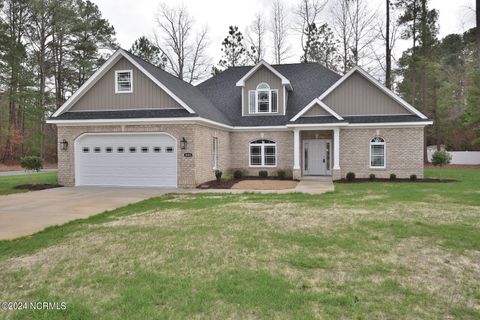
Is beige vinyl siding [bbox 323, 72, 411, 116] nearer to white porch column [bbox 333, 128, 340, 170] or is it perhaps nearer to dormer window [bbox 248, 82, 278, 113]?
white porch column [bbox 333, 128, 340, 170]

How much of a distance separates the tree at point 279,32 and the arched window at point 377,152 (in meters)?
17.3

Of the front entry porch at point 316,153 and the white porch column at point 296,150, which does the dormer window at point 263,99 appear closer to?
the front entry porch at point 316,153

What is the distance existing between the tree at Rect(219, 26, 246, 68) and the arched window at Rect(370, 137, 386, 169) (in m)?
19.8

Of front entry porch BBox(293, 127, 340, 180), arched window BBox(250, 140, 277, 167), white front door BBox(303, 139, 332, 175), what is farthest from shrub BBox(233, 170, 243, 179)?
white front door BBox(303, 139, 332, 175)

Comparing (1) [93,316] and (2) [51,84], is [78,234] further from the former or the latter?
(2) [51,84]

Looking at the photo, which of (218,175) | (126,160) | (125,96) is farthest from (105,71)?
(218,175)

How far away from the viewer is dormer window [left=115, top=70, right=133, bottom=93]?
16.5 metres

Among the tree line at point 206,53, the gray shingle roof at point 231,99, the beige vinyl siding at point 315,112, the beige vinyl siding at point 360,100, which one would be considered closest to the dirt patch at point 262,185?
the gray shingle roof at point 231,99

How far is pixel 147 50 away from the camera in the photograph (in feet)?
117

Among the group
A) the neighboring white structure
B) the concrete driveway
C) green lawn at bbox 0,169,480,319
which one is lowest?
green lawn at bbox 0,169,480,319

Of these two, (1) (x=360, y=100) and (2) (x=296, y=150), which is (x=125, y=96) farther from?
(1) (x=360, y=100)

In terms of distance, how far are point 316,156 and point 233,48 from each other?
19.2 m

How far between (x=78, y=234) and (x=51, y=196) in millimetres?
6873

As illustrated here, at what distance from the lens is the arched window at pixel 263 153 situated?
19812 millimetres
